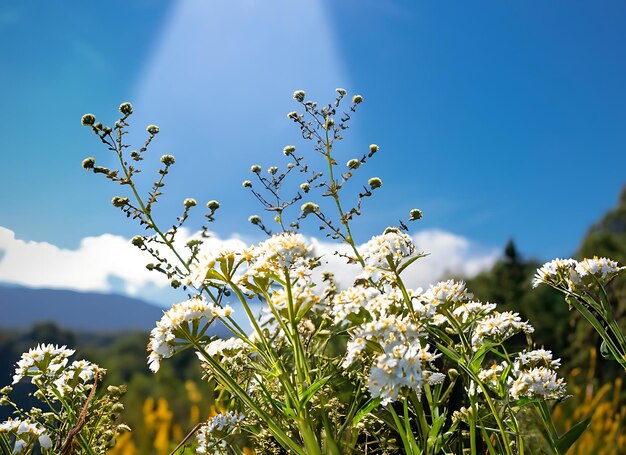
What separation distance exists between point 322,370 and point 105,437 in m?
0.92

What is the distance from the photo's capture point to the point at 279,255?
5.81 feet

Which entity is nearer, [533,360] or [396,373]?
[396,373]

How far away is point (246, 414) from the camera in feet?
7.28

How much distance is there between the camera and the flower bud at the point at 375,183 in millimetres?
2807

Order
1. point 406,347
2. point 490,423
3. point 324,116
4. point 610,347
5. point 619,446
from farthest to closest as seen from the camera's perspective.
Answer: point 619,446 < point 324,116 < point 490,423 < point 610,347 < point 406,347

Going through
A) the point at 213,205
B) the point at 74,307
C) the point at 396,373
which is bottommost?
the point at 396,373

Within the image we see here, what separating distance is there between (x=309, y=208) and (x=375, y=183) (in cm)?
42

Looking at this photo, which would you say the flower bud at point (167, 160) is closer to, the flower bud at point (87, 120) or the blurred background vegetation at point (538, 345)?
the flower bud at point (87, 120)

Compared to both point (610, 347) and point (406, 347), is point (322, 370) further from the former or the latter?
point (610, 347)

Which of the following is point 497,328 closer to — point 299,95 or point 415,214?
point 415,214

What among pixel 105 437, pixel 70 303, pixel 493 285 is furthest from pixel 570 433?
pixel 70 303

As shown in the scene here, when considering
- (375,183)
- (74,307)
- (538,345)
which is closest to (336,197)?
(375,183)

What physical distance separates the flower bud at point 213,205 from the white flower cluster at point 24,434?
3.43 feet

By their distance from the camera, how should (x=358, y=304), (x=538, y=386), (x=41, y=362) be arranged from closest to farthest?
(x=358, y=304) < (x=538, y=386) < (x=41, y=362)
